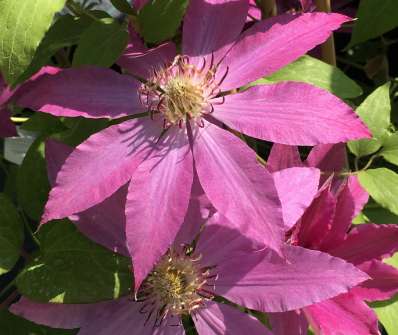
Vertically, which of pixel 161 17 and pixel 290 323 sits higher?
pixel 161 17

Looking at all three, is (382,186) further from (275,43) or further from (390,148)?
(275,43)

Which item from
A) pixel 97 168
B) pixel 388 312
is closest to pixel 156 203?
pixel 97 168

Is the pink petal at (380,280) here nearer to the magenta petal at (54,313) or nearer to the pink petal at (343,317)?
the pink petal at (343,317)

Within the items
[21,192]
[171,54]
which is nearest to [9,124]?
[21,192]

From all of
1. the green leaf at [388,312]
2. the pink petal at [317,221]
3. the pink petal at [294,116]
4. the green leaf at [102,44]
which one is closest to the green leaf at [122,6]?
the green leaf at [102,44]

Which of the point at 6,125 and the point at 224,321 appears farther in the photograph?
the point at 6,125

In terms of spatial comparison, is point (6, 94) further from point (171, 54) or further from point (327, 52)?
point (327, 52)
